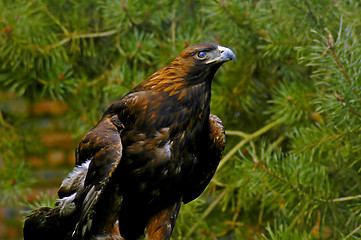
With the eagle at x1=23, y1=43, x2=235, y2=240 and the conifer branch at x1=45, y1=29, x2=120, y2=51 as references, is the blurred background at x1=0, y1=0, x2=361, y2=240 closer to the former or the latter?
the conifer branch at x1=45, y1=29, x2=120, y2=51

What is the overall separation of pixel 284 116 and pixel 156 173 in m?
0.65

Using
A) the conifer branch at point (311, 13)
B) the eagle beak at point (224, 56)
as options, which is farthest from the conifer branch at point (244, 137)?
the eagle beak at point (224, 56)

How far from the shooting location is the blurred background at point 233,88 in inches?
64.7

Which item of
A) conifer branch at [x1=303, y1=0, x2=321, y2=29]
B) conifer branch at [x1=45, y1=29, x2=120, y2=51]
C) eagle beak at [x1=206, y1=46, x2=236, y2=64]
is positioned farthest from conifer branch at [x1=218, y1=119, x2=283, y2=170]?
conifer branch at [x1=45, y1=29, x2=120, y2=51]

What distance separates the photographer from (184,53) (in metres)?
1.43

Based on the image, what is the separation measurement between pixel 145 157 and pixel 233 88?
0.80 m

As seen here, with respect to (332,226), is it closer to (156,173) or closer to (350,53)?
(350,53)

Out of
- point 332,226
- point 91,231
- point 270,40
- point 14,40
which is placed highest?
point 14,40

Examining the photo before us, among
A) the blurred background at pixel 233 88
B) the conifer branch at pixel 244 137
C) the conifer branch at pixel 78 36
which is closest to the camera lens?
the blurred background at pixel 233 88

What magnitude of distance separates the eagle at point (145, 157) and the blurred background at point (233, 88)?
0.33m

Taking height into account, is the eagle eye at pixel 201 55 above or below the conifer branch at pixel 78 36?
above

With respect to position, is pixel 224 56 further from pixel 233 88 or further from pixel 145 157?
pixel 233 88

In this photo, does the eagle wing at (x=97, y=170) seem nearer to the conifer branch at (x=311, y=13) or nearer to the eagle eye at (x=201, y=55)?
the eagle eye at (x=201, y=55)

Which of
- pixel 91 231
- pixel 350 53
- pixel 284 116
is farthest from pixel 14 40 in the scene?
pixel 350 53
